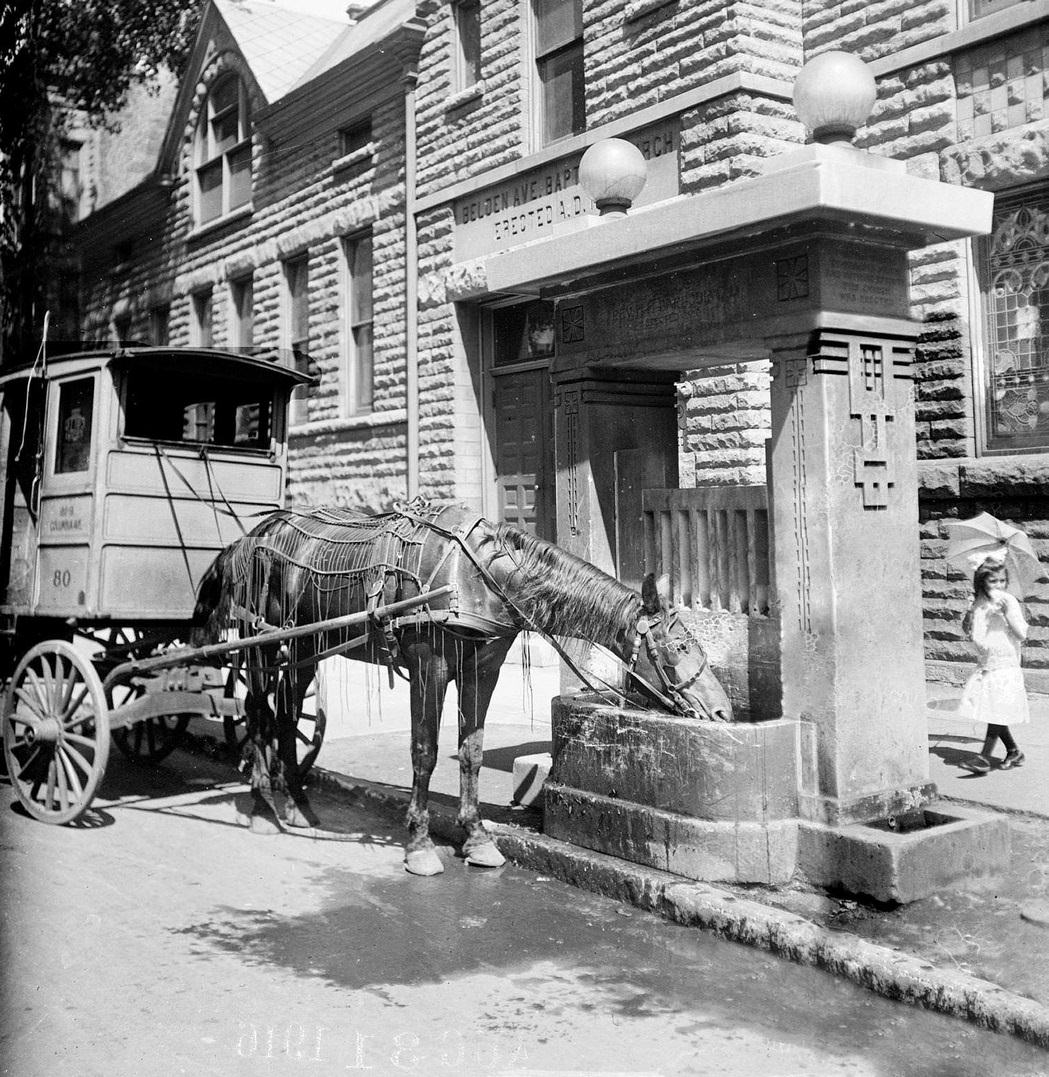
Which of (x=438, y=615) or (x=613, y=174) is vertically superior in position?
(x=613, y=174)

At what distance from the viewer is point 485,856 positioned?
635cm

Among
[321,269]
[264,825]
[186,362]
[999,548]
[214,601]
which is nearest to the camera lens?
[264,825]

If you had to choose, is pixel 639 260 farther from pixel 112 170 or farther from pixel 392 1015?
pixel 112 170

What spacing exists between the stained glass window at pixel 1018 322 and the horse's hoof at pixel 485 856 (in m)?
6.64

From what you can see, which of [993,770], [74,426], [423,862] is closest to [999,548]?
[993,770]

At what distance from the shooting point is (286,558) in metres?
7.28

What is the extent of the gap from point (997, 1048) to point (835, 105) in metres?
4.15

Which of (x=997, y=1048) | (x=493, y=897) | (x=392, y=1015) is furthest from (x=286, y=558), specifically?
(x=997, y=1048)

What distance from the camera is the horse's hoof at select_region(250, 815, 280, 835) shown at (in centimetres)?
723

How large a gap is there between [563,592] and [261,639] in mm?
2021

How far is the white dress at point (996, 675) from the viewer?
7.55m

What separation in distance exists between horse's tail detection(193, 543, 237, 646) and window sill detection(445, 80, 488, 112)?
32.2ft
